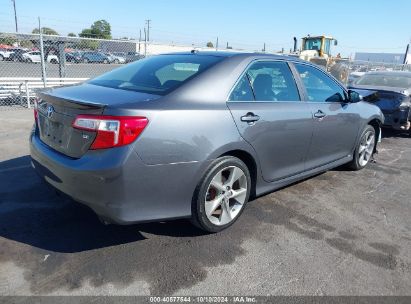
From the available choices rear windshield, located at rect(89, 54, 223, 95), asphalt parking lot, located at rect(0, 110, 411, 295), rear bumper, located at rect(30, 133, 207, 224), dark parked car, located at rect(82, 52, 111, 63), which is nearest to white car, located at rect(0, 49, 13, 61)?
dark parked car, located at rect(82, 52, 111, 63)

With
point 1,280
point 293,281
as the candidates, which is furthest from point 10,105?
point 293,281

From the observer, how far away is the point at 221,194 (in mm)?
3260

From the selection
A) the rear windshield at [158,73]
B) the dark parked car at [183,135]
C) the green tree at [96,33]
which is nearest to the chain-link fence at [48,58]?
the green tree at [96,33]

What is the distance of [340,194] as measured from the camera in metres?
4.54

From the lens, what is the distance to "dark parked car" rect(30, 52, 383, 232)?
2615 millimetres

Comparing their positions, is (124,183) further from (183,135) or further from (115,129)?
(183,135)

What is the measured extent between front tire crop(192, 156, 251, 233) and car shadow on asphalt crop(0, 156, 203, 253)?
24 centimetres

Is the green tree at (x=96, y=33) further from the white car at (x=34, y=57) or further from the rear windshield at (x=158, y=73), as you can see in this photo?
the rear windshield at (x=158, y=73)

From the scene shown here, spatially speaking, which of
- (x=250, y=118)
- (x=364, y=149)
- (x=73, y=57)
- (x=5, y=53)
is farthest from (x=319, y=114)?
(x=5, y=53)

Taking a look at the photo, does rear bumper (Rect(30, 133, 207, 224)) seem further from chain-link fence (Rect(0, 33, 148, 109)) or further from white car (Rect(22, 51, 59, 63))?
white car (Rect(22, 51, 59, 63))

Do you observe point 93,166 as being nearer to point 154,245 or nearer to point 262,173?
point 154,245

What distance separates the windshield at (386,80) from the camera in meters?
8.44

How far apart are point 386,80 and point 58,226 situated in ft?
27.0

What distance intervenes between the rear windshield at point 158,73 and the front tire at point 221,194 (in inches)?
31.0
